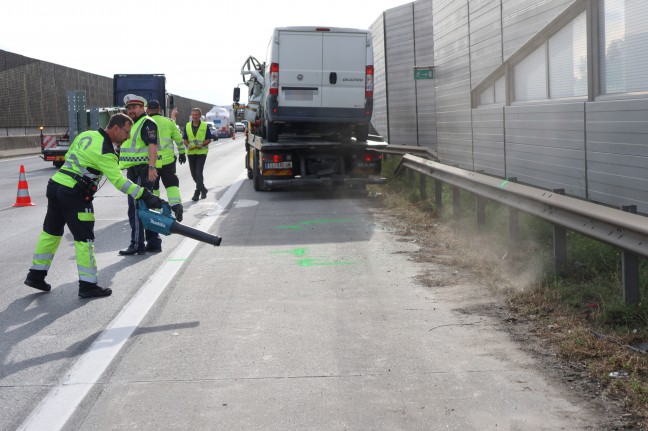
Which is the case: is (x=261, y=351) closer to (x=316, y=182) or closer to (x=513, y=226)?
(x=513, y=226)

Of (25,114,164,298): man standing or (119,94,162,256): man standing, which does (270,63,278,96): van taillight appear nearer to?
(119,94,162,256): man standing

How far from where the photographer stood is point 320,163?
1814 cm

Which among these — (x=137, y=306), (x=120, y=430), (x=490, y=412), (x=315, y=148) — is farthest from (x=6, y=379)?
(x=315, y=148)

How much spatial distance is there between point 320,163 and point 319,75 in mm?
1761

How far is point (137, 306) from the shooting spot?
761 cm

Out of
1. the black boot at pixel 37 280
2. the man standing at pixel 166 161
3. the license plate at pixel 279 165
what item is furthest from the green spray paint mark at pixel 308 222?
the black boot at pixel 37 280

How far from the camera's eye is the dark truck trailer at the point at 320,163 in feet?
58.5

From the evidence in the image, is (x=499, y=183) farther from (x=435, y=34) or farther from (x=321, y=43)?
(x=435, y=34)

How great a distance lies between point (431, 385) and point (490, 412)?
1.83 feet

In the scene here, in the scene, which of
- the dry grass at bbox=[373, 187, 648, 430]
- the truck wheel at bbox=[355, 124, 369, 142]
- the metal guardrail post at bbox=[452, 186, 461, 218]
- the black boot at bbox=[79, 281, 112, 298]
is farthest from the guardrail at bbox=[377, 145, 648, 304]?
the truck wheel at bbox=[355, 124, 369, 142]

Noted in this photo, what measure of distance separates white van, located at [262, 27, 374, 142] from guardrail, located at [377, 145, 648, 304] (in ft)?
21.2

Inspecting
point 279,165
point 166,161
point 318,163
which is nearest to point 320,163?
point 318,163

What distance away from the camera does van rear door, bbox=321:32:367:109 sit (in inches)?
698

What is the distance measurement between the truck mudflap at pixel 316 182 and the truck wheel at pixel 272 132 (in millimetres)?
1040
